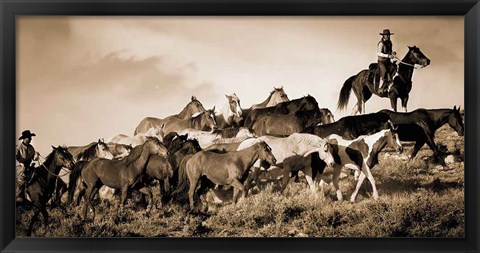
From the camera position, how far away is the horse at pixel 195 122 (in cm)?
399

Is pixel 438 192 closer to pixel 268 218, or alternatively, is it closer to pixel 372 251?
pixel 372 251

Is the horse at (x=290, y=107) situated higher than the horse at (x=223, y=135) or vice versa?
the horse at (x=290, y=107)

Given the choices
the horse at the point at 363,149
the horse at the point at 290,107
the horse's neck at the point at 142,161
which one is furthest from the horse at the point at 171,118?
the horse at the point at 363,149

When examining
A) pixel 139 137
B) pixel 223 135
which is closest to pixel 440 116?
pixel 223 135

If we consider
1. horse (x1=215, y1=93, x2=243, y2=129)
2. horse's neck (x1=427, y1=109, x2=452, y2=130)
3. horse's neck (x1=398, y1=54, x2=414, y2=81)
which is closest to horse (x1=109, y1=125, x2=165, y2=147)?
horse (x1=215, y1=93, x2=243, y2=129)

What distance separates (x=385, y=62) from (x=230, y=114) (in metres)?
0.85

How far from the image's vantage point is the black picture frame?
3973 millimetres

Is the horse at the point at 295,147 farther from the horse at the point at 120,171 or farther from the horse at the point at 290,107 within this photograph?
the horse at the point at 120,171

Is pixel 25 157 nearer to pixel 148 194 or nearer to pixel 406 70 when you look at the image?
pixel 148 194

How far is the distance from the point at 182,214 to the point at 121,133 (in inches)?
20.7

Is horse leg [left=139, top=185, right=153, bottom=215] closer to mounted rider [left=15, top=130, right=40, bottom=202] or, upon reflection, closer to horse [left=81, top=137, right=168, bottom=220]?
horse [left=81, top=137, right=168, bottom=220]

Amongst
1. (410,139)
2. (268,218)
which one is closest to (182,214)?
(268,218)

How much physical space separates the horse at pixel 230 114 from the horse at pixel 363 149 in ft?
1.59

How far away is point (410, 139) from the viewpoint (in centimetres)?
399
